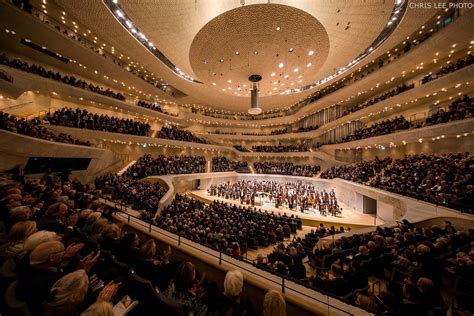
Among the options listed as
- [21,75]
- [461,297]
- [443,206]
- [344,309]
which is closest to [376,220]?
[443,206]

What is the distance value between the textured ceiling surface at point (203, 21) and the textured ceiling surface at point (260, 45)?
39cm

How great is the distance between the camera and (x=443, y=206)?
7.59 m

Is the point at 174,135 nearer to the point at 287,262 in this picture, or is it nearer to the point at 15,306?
the point at 287,262

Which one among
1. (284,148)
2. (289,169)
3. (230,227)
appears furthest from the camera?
(284,148)

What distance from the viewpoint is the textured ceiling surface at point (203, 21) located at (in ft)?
38.6

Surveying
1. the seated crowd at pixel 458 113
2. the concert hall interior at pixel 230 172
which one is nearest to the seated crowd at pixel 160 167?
the concert hall interior at pixel 230 172

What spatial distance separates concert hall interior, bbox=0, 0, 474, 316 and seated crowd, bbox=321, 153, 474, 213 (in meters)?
0.10

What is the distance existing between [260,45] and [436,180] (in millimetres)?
11160

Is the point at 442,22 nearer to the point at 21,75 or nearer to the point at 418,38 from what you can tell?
the point at 418,38

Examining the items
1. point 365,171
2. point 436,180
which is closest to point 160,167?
A: point 365,171

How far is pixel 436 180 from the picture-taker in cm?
941

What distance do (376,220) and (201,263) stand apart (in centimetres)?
1415

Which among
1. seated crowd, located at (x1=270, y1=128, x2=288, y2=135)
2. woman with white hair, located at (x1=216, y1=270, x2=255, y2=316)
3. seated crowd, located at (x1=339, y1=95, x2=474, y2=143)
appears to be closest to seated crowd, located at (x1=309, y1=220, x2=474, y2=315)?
woman with white hair, located at (x1=216, y1=270, x2=255, y2=316)

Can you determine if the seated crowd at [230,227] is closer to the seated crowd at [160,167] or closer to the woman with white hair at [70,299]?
the woman with white hair at [70,299]
